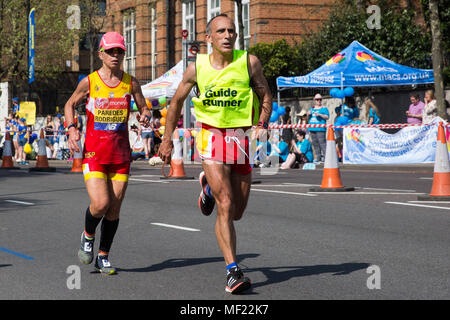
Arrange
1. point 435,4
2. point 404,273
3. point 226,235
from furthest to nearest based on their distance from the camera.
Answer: point 435,4, point 404,273, point 226,235

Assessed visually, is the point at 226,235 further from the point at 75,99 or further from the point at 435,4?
the point at 435,4

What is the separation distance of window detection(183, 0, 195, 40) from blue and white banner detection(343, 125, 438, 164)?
1878 cm

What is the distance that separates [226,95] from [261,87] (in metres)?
0.33

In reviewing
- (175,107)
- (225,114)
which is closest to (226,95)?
(225,114)

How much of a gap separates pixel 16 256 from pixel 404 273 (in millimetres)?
A: 3706

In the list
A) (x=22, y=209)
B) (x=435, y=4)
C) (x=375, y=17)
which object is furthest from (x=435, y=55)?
(x=22, y=209)

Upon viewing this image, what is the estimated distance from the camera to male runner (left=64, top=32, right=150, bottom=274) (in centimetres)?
729

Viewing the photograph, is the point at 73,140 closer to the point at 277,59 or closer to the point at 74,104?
the point at 74,104

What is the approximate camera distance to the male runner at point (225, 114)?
261 inches

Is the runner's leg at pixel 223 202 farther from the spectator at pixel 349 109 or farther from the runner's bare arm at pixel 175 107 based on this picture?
the spectator at pixel 349 109

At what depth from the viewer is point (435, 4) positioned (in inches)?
841

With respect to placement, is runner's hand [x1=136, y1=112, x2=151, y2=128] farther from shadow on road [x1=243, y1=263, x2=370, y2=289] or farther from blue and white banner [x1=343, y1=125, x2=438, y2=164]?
blue and white banner [x1=343, y1=125, x2=438, y2=164]

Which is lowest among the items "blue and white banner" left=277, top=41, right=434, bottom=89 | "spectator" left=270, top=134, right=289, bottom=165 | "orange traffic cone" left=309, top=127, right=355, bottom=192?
"orange traffic cone" left=309, top=127, right=355, bottom=192

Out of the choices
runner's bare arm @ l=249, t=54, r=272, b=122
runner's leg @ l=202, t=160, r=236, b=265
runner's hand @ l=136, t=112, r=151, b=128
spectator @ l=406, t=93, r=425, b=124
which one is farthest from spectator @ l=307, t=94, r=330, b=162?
runner's leg @ l=202, t=160, r=236, b=265
